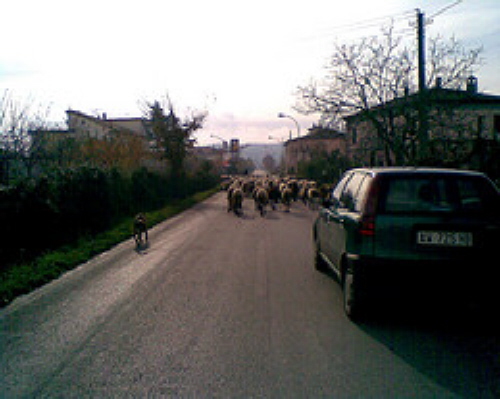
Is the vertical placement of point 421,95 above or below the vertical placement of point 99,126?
below

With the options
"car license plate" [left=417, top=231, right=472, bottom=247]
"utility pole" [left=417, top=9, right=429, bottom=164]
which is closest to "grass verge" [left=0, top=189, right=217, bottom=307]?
"car license plate" [left=417, top=231, right=472, bottom=247]

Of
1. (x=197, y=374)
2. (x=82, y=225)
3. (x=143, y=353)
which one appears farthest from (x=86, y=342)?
(x=82, y=225)

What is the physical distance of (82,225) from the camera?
14375mm

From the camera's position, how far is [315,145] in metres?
56.3

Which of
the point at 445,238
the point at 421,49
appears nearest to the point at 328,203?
the point at 445,238

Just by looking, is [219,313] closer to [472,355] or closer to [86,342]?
[86,342]

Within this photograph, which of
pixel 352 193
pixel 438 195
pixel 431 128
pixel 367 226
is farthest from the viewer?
pixel 431 128

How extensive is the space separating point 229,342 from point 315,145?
52922mm

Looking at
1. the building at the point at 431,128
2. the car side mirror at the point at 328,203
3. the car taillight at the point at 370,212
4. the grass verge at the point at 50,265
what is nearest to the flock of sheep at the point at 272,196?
the building at the point at 431,128

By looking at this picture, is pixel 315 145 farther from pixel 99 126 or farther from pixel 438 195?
pixel 438 195

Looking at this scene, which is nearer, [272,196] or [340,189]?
[340,189]

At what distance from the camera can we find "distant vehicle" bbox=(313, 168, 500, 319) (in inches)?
188

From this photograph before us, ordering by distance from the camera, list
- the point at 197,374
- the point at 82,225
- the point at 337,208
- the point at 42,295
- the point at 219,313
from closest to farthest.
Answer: the point at 197,374 < the point at 219,313 < the point at 337,208 < the point at 42,295 < the point at 82,225

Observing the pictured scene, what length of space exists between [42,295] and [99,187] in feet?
29.9
